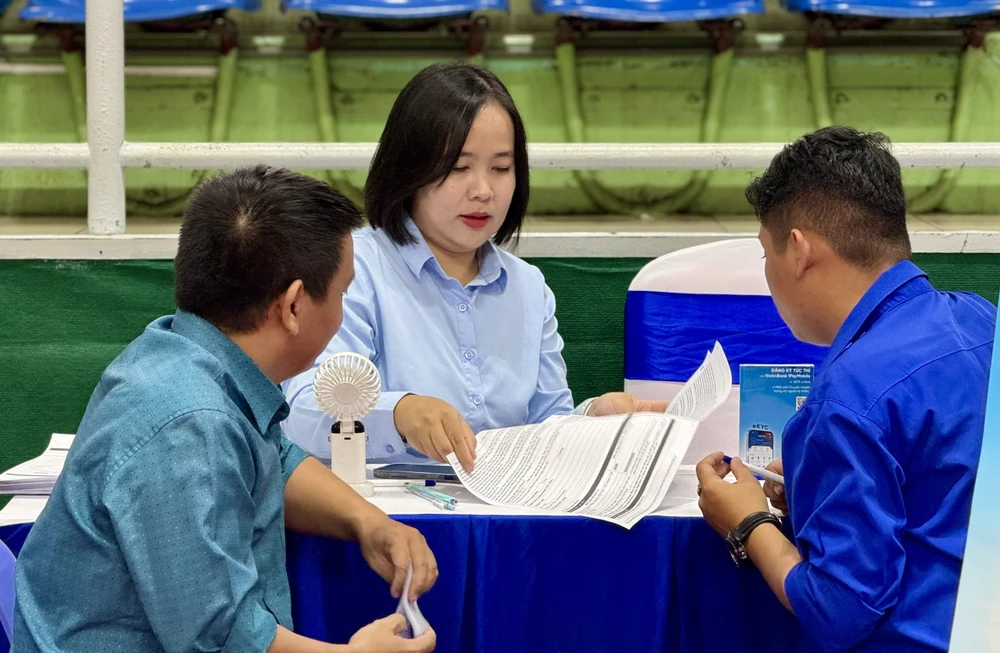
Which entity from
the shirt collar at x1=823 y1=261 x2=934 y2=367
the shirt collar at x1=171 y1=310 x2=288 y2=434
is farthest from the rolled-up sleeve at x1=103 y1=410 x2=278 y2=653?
the shirt collar at x1=823 y1=261 x2=934 y2=367

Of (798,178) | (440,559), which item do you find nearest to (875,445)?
(798,178)

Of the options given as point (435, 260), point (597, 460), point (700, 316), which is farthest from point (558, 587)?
point (700, 316)

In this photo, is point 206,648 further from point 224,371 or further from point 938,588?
point 938,588

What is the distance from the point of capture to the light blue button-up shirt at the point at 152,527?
3.50ft

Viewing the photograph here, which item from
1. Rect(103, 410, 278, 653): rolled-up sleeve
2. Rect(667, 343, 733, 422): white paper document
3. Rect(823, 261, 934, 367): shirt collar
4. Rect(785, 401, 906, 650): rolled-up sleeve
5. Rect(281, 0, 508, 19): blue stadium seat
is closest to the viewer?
Rect(103, 410, 278, 653): rolled-up sleeve

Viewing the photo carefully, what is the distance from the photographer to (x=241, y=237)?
4.00 ft

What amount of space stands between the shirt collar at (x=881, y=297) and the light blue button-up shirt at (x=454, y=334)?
0.73 metres

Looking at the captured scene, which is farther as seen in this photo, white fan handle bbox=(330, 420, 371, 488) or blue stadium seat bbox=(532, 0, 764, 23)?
blue stadium seat bbox=(532, 0, 764, 23)

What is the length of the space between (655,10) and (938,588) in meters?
2.72

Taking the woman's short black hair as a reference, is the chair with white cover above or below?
below

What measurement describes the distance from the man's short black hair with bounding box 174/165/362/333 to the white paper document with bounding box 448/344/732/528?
0.42 m

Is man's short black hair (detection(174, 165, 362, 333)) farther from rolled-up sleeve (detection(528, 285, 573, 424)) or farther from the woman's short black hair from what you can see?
rolled-up sleeve (detection(528, 285, 573, 424))

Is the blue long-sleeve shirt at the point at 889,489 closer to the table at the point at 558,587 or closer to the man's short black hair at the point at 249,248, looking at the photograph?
the table at the point at 558,587

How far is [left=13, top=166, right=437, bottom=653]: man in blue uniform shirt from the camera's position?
3.51 ft
